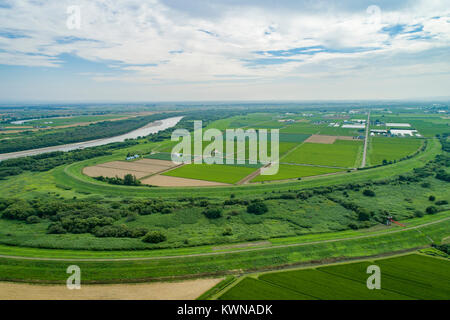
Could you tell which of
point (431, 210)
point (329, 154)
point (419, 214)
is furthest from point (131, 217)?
point (329, 154)

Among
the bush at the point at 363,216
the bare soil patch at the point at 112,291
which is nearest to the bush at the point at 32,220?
the bare soil patch at the point at 112,291

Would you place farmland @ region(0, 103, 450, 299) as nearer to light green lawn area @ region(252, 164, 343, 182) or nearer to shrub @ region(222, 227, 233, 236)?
shrub @ region(222, 227, 233, 236)

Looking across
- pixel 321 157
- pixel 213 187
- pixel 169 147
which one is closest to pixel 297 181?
pixel 213 187

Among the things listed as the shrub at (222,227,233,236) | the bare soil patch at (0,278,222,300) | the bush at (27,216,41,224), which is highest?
the bush at (27,216,41,224)

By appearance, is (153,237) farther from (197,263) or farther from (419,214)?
(419,214)

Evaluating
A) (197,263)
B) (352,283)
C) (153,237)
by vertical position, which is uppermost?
(153,237)

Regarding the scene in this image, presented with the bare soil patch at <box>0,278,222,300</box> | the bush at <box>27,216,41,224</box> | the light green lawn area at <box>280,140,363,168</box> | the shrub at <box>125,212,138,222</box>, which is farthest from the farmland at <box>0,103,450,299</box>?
the light green lawn area at <box>280,140,363,168</box>
